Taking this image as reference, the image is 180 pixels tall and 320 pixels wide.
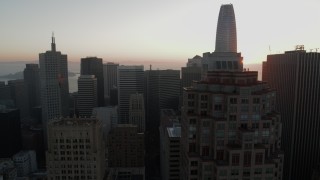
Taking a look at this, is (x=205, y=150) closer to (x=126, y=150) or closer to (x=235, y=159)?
(x=235, y=159)

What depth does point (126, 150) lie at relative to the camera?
573 feet

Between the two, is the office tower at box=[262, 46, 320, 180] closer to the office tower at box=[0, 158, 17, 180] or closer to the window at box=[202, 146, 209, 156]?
the window at box=[202, 146, 209, 156]

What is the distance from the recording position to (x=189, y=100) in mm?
68062

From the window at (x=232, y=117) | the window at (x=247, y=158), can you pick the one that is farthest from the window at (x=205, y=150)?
the window at (x=232, y=117)

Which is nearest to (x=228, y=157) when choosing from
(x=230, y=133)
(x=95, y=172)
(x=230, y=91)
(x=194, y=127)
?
(x=230, y=133)

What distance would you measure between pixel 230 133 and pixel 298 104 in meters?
117

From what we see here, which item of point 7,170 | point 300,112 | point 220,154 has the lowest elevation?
point 7,170

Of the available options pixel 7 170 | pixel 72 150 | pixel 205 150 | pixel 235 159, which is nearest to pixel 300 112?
pixel 235 159

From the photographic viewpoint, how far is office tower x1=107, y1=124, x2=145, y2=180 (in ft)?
566

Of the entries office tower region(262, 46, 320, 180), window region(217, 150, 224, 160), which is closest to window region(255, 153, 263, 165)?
window region(217, 150, 224, 160)

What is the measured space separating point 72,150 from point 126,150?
95682mm

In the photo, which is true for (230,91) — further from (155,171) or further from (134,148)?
(155,171)

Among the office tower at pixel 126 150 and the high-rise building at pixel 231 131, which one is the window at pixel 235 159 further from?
the office tower at pixel 126 150

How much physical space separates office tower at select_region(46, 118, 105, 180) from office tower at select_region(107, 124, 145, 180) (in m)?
89.5
